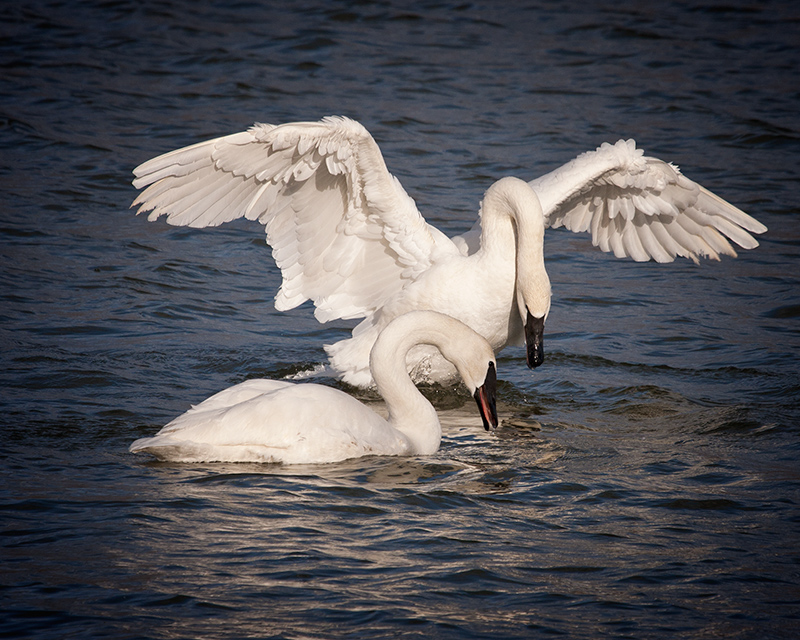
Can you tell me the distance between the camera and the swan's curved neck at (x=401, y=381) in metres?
7.21

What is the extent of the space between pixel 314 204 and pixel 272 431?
2622 mm

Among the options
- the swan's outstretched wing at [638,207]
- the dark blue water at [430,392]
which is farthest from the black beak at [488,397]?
the swan's outstretched wing at [638,207]

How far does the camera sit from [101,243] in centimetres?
1212

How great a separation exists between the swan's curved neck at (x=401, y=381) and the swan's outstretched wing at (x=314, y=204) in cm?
139

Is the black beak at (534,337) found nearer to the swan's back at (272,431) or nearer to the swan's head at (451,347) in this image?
the swan's head at (451,347)

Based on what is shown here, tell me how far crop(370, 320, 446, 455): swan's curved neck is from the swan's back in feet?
1.32

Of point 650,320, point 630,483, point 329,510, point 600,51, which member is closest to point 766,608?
point 630,483

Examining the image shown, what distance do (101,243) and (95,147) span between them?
362 cm

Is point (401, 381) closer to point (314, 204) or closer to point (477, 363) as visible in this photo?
point (477, 363)

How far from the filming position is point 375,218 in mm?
8602

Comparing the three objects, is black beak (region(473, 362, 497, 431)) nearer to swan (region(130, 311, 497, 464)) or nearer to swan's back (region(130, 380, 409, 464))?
swan (region(130, 311, 497, 464))

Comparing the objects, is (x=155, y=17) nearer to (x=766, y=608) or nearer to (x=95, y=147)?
(x=95, y=147)

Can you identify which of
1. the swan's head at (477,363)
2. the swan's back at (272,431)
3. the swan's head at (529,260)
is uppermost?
the swan's head at (529,260)

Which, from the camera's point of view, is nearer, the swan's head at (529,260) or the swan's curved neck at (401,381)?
the swan's curved neck at (401,381)
